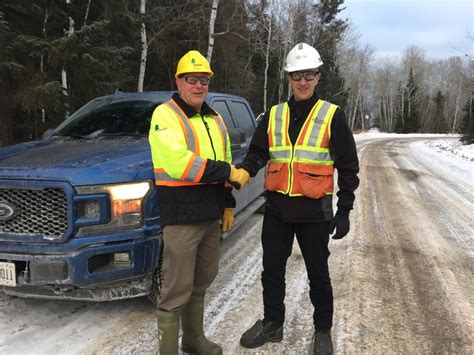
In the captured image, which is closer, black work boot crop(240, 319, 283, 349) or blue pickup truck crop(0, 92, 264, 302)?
blue pickup truck crop(0, 92, 264, 302)

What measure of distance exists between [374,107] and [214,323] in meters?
83.9

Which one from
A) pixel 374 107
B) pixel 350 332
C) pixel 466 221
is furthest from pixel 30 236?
pixel 374 107

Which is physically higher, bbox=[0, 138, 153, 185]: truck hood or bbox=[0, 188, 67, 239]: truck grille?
bbox=[0, 138, 153, 185]: truck hood

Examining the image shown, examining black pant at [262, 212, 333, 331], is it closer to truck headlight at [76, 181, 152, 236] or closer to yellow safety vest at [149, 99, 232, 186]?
yellow safety vest at [149, 99, 232, 186]

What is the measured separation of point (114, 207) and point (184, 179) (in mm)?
760

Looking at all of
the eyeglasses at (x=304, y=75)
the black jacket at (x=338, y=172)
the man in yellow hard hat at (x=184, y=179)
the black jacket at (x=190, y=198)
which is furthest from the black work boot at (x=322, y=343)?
the eyeglasses at (x=304, y=75)

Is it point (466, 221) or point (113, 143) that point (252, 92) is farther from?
point (113, 143)

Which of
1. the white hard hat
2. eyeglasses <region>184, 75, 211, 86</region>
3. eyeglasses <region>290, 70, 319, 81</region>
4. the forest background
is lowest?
eyeglasses <region>184, 75, 211, 86</region>

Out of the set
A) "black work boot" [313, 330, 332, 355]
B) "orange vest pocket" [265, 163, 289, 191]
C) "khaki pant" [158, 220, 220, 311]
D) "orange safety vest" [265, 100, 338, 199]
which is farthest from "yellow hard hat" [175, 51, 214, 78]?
"black work boot" [313, 330, 332, 355]

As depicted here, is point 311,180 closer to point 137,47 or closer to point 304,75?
point 304,75

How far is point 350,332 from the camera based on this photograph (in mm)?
3242

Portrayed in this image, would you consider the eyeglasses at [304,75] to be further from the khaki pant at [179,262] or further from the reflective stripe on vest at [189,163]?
the khaki pant at [179,262]

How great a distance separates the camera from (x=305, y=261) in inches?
120

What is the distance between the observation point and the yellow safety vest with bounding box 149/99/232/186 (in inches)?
96.0
